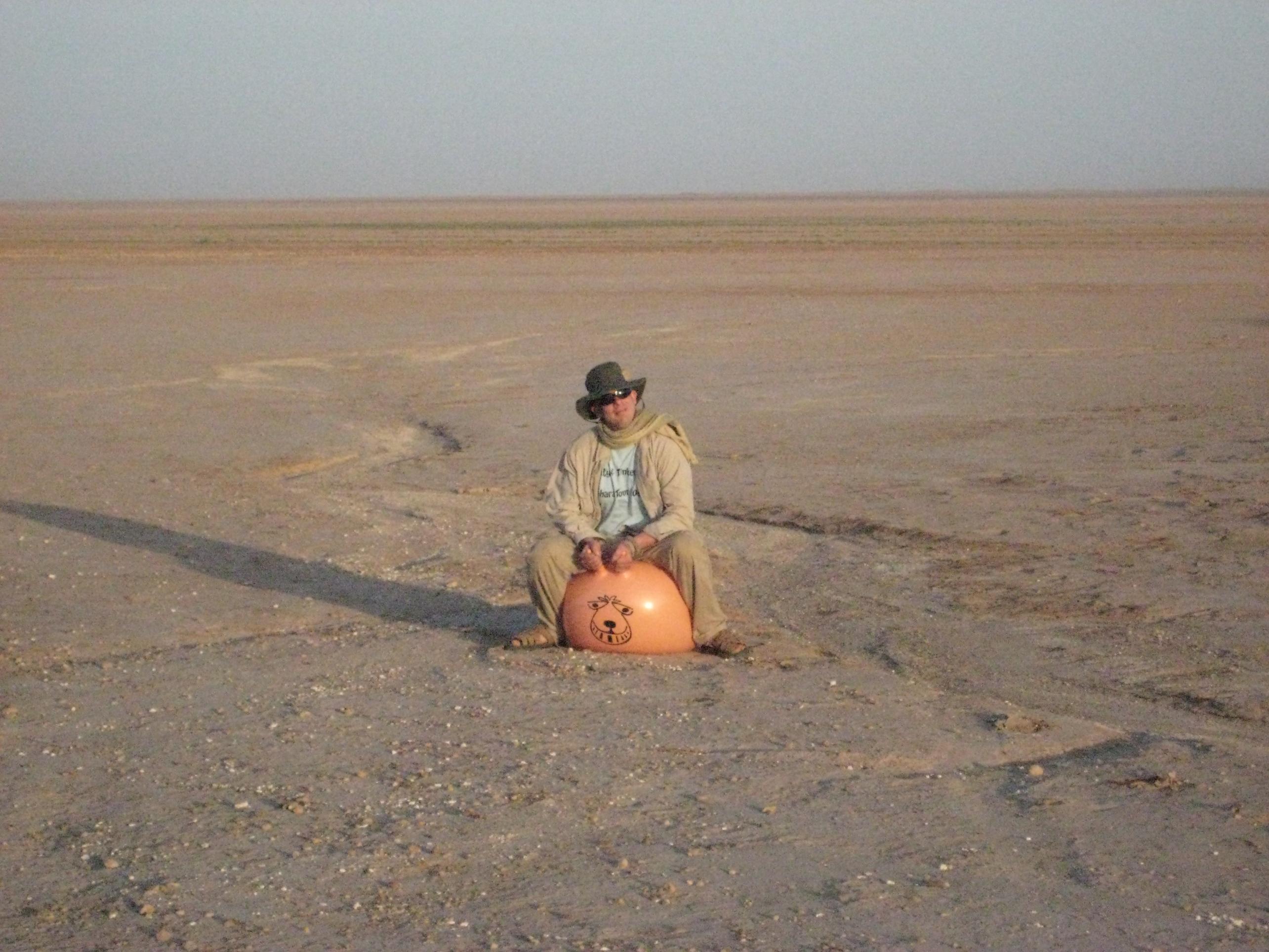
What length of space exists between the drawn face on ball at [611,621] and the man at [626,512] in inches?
6.7

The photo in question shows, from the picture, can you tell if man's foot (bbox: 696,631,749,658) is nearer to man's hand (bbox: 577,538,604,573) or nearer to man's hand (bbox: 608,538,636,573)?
man's hand (bbox: 608,538,636,573)

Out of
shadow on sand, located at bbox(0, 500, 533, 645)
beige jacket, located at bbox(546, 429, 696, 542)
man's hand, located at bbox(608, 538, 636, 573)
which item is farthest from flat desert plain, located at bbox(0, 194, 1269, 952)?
beige jacket, located at bbox(546, 429, 696, 542)

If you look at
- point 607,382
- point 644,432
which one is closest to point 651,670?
point 644,432

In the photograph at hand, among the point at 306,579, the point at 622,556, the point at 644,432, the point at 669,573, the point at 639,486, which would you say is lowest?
the point at 306,579

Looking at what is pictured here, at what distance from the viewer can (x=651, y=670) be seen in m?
7.85

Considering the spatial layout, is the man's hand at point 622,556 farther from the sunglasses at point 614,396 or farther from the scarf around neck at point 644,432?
the sunglasses at point 614,396

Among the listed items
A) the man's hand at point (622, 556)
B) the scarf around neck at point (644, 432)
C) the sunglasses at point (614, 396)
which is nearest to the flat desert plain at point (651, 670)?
the man's hand at point (622, 556)

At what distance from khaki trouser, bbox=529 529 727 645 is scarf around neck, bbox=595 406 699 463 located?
0.43 m

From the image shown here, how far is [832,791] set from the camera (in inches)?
243

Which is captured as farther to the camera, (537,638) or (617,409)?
(537,638)

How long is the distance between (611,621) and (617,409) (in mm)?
1005

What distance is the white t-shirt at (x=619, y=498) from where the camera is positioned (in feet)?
26.5

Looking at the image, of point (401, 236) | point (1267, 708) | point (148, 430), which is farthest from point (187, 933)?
point (401, 236)

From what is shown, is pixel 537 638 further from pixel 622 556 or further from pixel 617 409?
pixel 617 409
